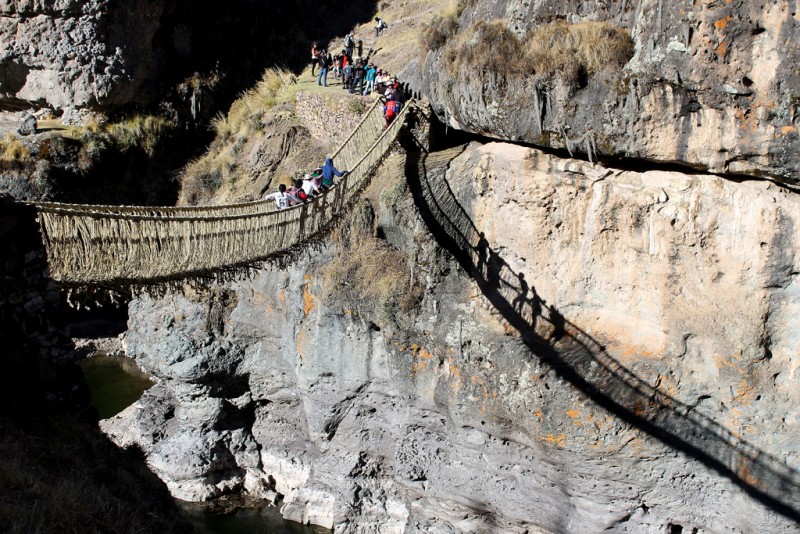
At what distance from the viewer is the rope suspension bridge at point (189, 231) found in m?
5.66

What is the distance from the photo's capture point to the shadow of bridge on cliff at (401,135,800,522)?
303 inches

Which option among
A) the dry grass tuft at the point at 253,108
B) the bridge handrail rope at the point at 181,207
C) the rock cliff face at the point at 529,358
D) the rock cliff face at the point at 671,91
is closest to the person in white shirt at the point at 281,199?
the bridge handrail rope at the point at 181,207

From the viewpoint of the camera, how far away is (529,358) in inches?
338

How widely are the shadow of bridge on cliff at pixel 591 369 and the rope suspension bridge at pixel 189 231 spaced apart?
3.00ft

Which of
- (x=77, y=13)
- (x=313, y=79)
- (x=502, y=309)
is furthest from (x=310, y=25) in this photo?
(x=502, y=309)

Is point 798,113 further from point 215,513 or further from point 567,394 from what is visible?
point 215,513

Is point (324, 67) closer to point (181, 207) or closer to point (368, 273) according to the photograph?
point (368, 273)

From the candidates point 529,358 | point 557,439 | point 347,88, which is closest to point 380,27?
point 347,88

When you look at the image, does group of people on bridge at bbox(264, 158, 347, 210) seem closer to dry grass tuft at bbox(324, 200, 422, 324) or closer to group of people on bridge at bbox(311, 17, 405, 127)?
dry grass tuft at bbox(324, 200, 422, 324)

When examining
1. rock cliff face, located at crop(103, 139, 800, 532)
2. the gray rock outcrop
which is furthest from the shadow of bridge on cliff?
the gray rock outcrop

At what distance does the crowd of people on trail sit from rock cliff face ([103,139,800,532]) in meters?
0.83

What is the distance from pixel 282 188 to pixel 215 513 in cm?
676

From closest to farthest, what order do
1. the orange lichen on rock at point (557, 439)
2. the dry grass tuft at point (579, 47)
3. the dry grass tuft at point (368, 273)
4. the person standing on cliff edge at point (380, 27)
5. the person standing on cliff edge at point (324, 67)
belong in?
1. the dry grass tuft at point (579, 47)
2. the orange lichen on rock at point (557, 439)
3. the dry grass tuft at point (368, 273)
4. the person standing on cliff edge at point (324, 67)
5. the person standing on cliff edge at point (380, 27)

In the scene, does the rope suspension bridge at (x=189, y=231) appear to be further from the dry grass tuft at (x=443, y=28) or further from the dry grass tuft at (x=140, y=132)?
the dry grass tuft at (x=140, y=132)
